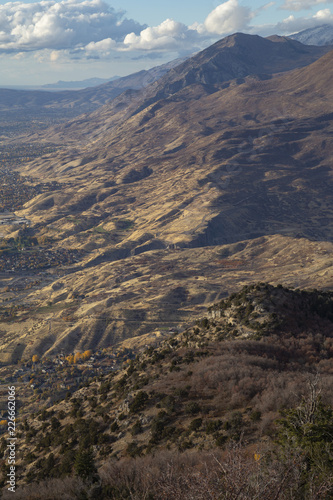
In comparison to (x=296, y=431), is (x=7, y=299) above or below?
below

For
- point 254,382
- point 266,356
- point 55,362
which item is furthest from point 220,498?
point 55,362

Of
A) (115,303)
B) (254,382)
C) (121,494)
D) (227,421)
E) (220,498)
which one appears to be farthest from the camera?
(115,303)

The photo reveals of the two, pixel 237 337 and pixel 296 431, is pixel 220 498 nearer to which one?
pixel 296 431

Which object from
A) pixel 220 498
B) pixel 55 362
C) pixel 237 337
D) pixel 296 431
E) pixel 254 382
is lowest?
pixel 55 362

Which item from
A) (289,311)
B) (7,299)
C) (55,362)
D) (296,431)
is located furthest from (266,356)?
(7,299)

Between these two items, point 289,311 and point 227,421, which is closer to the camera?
point 227,421

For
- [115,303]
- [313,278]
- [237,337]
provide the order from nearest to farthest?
[237,337] < [313,278] < [115,303]
